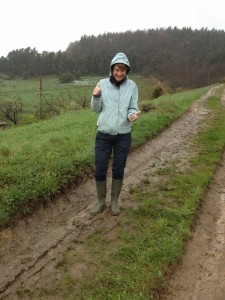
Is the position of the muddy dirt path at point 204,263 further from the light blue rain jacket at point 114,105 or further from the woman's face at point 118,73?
the woman's face at point 118,73

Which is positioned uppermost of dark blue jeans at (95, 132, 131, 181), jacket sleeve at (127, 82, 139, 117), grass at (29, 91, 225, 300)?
jacket sleeve at (127, 82, 139, 117)

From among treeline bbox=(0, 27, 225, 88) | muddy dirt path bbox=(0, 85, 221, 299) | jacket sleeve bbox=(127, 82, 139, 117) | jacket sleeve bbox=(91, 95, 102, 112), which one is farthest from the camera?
treeline bbox=(0, 27, 225, 88)

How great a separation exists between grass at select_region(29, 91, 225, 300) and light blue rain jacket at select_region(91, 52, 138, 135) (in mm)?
1477

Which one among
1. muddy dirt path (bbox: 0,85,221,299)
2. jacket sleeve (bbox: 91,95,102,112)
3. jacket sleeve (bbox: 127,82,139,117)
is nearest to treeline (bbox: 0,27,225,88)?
muddy dirt path (bbox: 0,85,221,299)

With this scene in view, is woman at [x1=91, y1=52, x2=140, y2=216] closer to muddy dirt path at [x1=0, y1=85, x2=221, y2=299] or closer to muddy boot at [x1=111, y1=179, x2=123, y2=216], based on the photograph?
muddy boot at [x1=111, y1=179, x2=123, y2=216]

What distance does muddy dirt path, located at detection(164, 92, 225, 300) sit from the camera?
3.72m

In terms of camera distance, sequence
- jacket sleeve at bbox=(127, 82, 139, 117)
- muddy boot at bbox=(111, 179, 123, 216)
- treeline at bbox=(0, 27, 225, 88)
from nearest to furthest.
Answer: jacket sleeve at bbox=(127, 82, 139, 117)
muddy boot at bbox=(111, 179, 123, 216)
treeline at bbox=(0, 27, 225, 88)

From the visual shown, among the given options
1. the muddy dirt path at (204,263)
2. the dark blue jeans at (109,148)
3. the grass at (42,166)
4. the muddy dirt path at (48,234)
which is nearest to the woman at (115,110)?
the dark blue jeans at (109,148)

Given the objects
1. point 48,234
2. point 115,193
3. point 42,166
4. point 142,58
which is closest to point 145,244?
point 115,193

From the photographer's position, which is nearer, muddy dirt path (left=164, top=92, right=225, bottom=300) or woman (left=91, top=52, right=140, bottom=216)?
muddy dirt path (left=164, top=92, right=225, bottom=300)

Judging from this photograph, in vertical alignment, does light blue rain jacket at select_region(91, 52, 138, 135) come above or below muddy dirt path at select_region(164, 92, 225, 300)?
above

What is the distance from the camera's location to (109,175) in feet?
23.3

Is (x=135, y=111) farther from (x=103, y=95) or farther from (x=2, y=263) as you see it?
(x=2, y=263)

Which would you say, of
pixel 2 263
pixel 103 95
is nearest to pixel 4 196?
pixel 2 263
